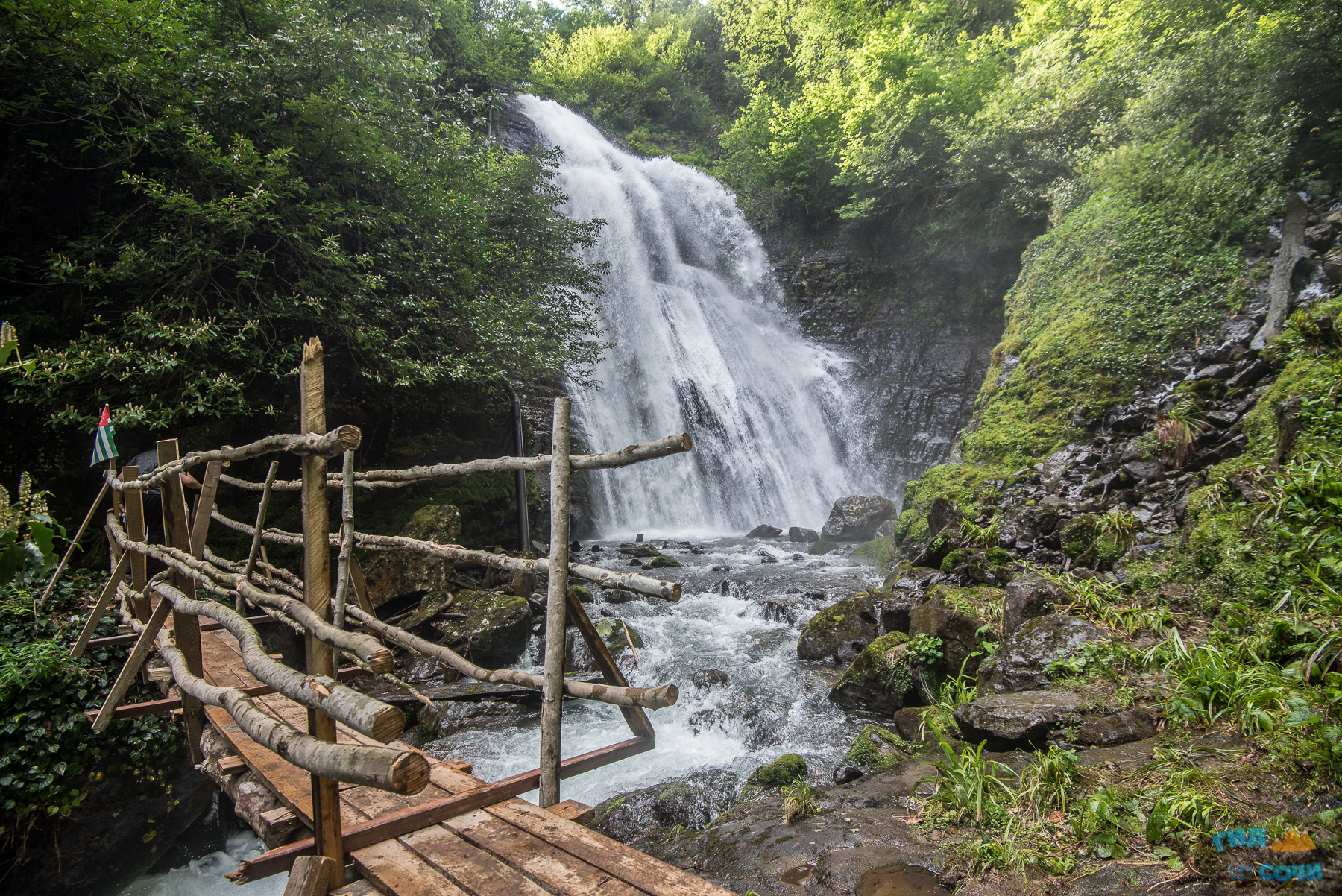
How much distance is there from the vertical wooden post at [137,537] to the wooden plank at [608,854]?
154 inches

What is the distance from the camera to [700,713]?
5.78 metres

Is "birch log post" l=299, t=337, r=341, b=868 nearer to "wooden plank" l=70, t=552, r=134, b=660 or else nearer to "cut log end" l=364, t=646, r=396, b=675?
"cut log end" l=364, t=646, r=396, b=675

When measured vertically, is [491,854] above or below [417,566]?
above

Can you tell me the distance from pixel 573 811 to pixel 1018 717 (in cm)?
284

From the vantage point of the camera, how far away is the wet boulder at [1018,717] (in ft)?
11.6

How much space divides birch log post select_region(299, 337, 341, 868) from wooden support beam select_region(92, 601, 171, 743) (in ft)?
6.82

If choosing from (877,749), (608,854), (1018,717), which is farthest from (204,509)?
(1018,717)

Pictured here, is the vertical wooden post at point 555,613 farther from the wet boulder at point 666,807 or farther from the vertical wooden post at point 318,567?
the wet boulder at point 666,807

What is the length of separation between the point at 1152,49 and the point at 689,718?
1342cm

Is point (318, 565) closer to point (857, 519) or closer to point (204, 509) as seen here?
point (204, 509)

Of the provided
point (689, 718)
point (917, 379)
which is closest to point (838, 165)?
point (917, 379)

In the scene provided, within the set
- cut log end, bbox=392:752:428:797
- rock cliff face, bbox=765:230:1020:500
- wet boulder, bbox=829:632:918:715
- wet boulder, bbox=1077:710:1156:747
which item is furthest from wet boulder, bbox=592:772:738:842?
rock cliff face, bbox=765:230:1020:500

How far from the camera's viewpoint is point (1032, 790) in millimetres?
2871

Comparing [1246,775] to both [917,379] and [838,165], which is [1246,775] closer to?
[917,379]
